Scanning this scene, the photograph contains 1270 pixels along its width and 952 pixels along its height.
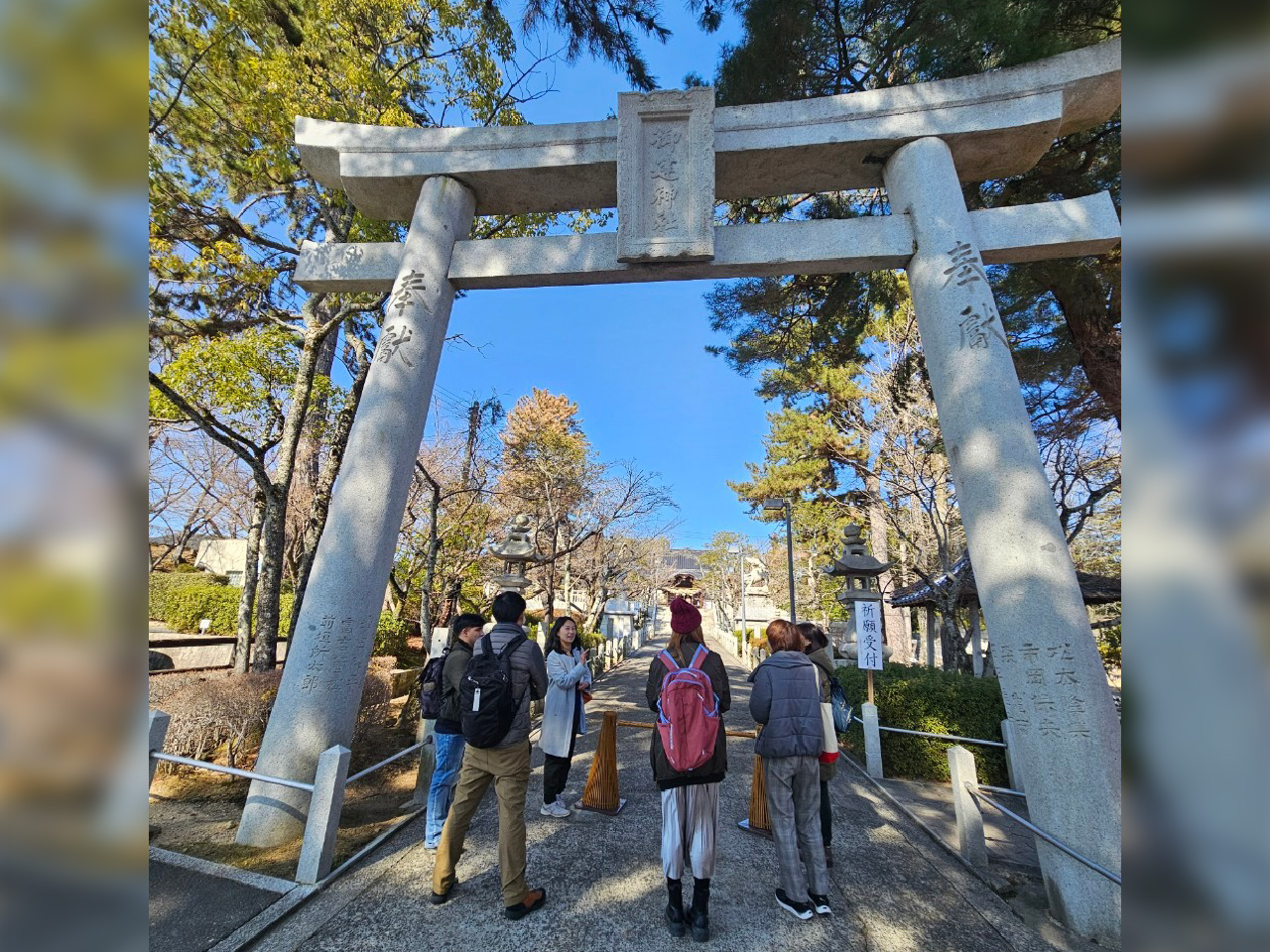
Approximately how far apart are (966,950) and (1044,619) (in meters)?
2.10

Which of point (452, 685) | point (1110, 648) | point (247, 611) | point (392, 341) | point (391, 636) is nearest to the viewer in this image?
point (452, 685)

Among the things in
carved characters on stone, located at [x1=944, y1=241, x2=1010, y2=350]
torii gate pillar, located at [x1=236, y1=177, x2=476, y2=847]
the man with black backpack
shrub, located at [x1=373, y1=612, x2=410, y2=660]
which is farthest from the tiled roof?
shrub, located at [x1=373, y1=612, x2=410, y2=660]

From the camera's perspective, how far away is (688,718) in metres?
3.19

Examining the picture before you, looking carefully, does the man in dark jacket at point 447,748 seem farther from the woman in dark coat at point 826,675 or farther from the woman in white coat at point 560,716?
the woman in dark coat at point 826,675

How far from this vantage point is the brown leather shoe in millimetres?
A: 3217

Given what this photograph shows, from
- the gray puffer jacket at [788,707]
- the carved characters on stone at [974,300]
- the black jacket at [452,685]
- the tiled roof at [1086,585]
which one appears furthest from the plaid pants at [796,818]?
the tiled roof at [1086,585]

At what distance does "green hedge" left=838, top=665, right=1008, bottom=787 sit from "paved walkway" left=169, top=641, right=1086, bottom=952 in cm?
218

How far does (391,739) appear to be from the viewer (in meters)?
7.35

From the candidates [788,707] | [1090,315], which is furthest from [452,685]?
[1090,315]

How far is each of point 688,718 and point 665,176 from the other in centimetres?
512

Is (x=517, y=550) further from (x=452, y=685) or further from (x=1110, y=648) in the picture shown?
(x=1110, y=648)
